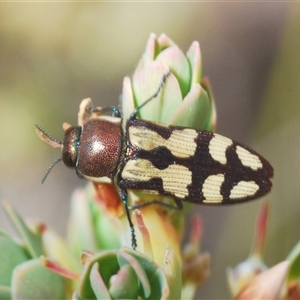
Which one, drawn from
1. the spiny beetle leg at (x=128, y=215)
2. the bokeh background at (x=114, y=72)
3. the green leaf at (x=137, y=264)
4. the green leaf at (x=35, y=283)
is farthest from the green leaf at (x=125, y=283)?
the bokeh background at (x=114, y=72)

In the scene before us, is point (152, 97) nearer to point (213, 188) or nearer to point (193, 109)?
point (193, 109)

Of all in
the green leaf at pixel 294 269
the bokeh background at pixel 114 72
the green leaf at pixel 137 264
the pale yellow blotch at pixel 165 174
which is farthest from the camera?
the bokeh background at pixel 114 72

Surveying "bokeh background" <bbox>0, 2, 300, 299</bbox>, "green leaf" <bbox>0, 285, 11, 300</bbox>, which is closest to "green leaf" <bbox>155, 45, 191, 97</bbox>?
"green leaf" <bbox>0, 285, 11, 300</bbox>

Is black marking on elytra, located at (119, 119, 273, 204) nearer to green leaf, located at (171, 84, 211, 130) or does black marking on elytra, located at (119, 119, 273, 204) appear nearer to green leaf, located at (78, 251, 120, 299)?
green leaf, located at (171, 84, 211, 130)

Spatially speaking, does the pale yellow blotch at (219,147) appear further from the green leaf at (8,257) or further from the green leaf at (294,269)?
the green leaf at (8,257)

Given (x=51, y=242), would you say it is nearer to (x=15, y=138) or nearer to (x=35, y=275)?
(x=35, y=275)

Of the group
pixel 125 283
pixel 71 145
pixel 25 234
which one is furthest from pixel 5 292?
pixel 71 145
